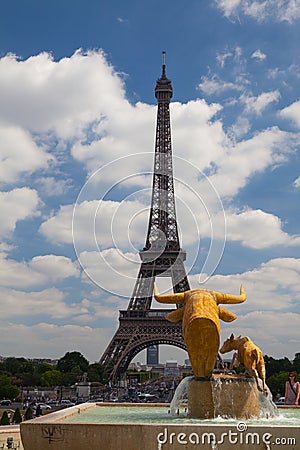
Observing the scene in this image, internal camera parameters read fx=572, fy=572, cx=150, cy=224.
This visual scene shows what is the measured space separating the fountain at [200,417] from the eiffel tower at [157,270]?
1753 inches

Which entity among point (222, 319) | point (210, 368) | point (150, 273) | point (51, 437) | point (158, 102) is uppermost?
point (158, 102)

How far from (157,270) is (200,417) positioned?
171 ft

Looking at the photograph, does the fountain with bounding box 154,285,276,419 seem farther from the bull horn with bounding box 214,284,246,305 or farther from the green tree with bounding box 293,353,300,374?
the green tree with bounding box 293,353,300,374

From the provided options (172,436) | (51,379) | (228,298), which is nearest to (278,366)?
(51,379)

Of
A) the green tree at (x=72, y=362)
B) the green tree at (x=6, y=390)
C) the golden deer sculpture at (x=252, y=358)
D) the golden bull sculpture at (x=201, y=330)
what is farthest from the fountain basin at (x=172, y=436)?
the green tree at (x=72, y=362)

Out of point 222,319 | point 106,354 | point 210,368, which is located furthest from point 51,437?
point 106,354

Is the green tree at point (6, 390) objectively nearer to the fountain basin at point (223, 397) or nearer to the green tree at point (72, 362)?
the green tree at point (72, 362)

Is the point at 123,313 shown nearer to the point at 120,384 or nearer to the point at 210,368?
the point at 120,384

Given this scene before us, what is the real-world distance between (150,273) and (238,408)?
52.0 metres

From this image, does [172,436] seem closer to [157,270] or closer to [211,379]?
[211,379]

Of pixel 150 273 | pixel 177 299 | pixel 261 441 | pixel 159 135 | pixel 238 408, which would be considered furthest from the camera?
pixel 159 135

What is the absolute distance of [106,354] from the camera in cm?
6275

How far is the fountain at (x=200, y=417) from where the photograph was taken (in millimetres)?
11211

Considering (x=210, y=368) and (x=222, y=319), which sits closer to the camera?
(x=210, y=368)
